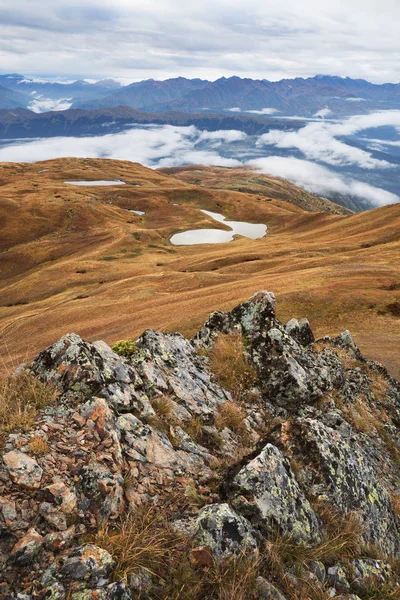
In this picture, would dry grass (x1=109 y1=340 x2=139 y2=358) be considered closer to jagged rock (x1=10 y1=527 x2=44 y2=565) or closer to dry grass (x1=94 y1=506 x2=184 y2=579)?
dry grass (x1=94 y1=506 x2=184 y2=579)

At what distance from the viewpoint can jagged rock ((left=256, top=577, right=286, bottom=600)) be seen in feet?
20.7

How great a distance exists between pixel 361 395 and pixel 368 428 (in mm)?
3893

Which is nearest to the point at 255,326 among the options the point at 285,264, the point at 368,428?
the point at 368,428

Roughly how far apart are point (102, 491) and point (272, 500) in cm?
366

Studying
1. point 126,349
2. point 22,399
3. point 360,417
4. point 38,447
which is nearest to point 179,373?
point 126,349

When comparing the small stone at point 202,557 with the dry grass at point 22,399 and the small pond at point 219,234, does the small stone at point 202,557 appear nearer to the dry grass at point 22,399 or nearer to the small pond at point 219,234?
the dry grass at point 22,399

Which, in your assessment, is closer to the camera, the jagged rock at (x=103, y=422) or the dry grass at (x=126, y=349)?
the jagged rock at (x=103, y=422)

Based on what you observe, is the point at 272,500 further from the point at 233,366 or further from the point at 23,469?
the point at 233,366

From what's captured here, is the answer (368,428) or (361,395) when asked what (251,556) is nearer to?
(368,428)

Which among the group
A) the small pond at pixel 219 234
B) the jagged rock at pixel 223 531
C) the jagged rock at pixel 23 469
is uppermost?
the jagged rock at pixel 23 469

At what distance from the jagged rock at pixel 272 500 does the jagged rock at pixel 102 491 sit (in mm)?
2432

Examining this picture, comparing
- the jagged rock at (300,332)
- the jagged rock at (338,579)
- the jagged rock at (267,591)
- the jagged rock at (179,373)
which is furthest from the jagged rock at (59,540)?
the jagged rock at (300,332)

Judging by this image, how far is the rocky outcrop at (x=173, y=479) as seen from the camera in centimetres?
609

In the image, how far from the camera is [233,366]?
16438mm
